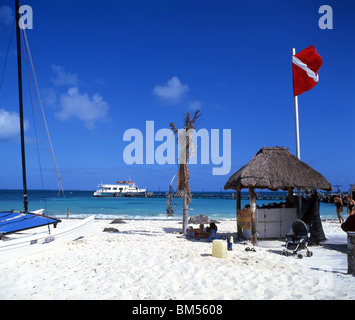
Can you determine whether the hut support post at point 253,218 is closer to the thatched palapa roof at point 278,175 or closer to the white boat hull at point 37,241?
the thatched palapa roof at point 278,175

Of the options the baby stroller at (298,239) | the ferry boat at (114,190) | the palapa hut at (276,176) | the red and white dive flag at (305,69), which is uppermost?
the red and white dive flag at (305,69)

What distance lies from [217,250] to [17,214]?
7.74m

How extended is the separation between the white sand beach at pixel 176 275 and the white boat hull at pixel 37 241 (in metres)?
0.24

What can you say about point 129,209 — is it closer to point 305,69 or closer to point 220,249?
point 305,69

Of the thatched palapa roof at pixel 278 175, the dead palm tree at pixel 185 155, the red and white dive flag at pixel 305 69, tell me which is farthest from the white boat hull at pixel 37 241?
the red and white dive flag at pixel 305 69

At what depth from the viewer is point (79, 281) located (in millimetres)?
6059

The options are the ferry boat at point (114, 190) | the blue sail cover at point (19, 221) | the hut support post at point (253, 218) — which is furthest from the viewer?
the ferry boat at point (114, 190)

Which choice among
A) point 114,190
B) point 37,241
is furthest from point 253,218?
point 114,190

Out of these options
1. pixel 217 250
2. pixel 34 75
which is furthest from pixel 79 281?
pixel 34 75

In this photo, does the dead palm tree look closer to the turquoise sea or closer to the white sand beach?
the turquoise sea

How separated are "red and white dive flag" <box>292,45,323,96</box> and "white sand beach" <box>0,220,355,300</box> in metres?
6.87

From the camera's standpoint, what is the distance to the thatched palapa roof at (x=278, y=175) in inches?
393
